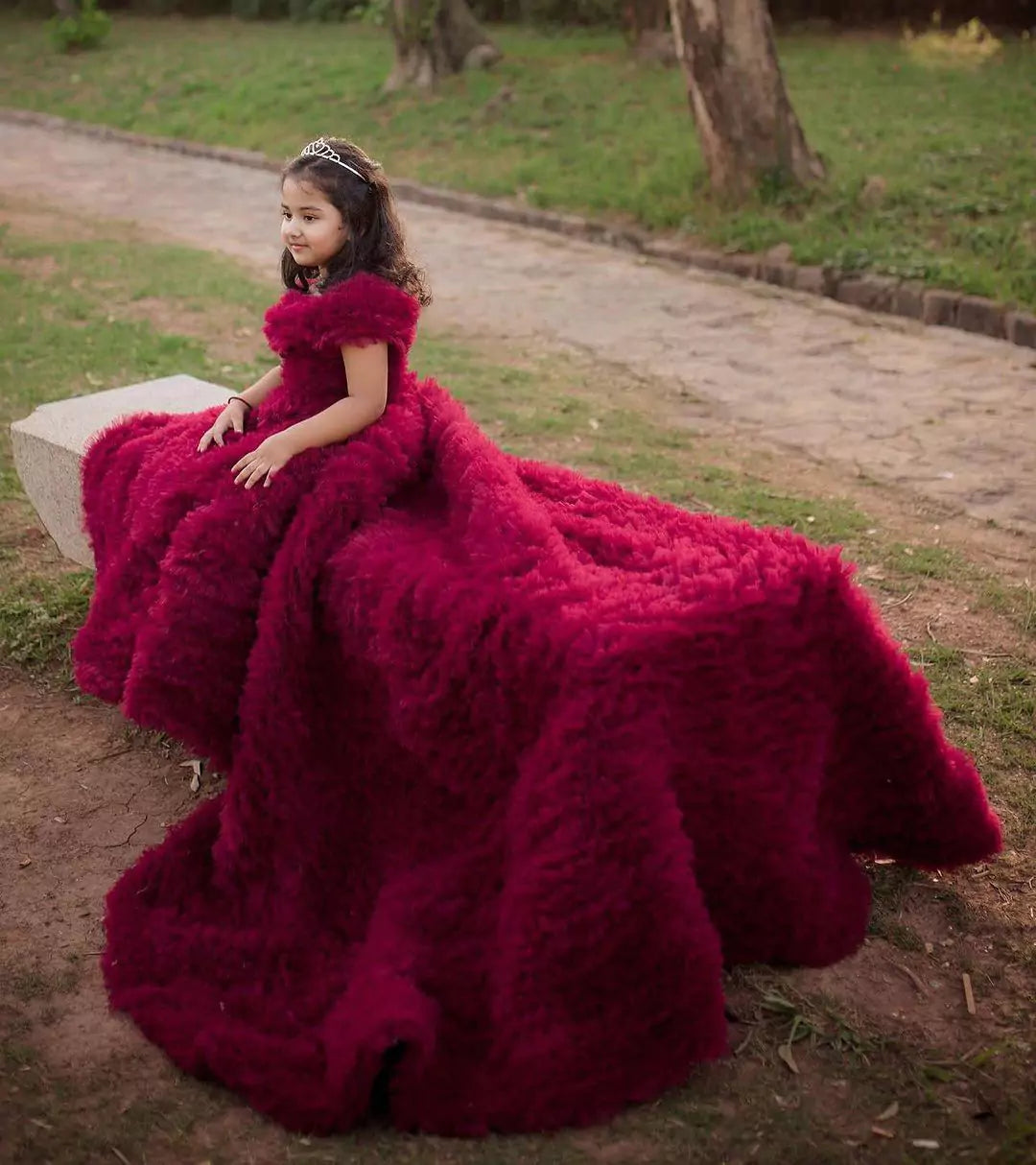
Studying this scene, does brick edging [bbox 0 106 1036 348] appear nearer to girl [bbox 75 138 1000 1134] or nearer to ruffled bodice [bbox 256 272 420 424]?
girl [bbox 75 138 1000 1134]

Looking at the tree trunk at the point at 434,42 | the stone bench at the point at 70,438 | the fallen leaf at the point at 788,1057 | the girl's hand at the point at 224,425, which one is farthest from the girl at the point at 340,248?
the tree trunk at the point at 434,42

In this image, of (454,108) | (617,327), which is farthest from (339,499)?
(454,108)

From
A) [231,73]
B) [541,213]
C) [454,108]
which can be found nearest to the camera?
[541,213]

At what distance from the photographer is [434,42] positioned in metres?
12.8

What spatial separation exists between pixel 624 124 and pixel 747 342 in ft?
15.7

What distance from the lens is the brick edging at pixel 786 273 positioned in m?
6.87

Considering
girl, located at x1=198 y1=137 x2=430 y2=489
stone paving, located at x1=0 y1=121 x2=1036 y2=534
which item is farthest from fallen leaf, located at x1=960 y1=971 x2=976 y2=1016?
stone paving, located at x1=0 y1=121 x2=1036 y2=534

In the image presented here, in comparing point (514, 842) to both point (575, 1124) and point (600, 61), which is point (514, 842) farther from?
point (600, 61)

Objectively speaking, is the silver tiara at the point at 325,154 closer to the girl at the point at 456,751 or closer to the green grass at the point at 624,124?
the girl at the point at 456,751

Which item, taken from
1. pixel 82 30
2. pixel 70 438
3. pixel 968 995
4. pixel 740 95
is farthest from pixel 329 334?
pixel 82 30

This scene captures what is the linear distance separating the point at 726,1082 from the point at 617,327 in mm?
5247

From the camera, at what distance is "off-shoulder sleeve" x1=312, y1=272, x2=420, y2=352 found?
2.87 metres

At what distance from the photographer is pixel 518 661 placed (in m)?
2.44

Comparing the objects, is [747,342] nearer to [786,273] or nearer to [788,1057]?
[786,273]
